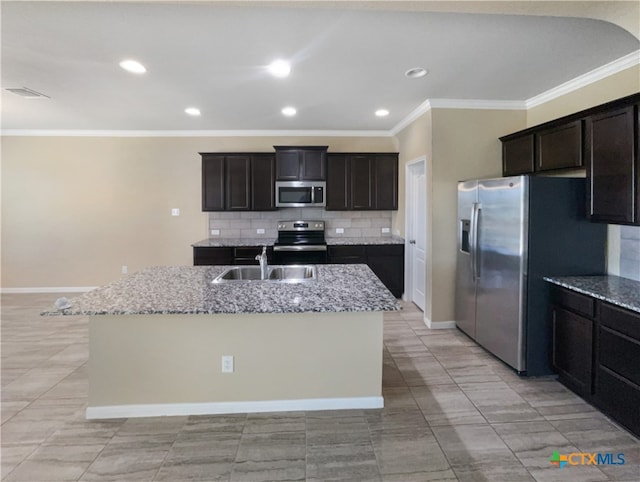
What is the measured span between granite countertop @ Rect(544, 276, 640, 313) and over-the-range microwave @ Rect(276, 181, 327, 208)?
10.6ft

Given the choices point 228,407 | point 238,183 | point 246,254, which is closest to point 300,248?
point 246,254

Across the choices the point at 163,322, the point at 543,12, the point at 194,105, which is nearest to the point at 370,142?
the point at 194,105

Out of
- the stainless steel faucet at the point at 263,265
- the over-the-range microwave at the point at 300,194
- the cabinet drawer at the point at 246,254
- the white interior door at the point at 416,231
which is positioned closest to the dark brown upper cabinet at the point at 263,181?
the over-the-range microwave at the point at 300,194

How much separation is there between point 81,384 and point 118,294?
1090 millimetres

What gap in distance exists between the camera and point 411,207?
5.02 m

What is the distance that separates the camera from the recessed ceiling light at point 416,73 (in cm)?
298

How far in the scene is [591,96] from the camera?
3119mm

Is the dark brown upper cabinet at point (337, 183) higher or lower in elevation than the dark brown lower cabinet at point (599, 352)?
higher

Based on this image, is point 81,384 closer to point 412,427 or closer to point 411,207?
point 412,427

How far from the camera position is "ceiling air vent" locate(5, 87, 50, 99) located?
3525 mm

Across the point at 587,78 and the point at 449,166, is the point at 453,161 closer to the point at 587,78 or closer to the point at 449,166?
the point at 449,166

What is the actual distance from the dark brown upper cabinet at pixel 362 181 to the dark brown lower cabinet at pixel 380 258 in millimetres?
683

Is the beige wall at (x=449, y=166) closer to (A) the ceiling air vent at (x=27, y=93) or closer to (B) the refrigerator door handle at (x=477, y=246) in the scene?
(B) the refrigerator door handle at (x=477, y=246)

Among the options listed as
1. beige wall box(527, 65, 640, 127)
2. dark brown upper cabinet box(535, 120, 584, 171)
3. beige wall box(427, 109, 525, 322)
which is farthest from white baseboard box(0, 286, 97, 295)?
beige wall box(527, 65, 640, 127)
